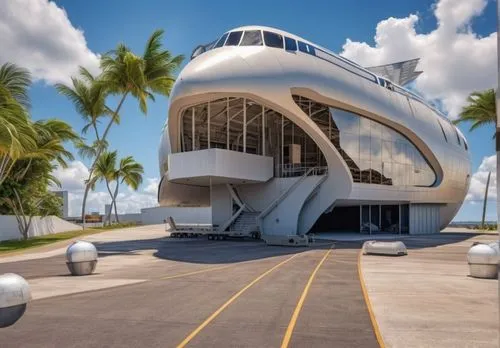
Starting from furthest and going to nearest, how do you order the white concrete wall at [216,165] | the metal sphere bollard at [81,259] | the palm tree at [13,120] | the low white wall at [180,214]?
the low white wall at [180,214] → the white concrete wall at [216,165] → the palm tree at [13,120] → the metal sphere bollard at [81,259]

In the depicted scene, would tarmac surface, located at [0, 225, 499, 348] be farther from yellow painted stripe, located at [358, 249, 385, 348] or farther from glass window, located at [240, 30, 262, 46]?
glass window, located at [240, 30, 262, 46]

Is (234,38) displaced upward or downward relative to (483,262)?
upward

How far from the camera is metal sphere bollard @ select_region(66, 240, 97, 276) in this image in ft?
50.6

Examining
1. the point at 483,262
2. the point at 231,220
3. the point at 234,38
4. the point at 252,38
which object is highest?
the point at 234,38

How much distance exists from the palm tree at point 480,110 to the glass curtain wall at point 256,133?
19002mm

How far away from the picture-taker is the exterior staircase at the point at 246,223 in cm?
3453

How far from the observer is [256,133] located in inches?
1703

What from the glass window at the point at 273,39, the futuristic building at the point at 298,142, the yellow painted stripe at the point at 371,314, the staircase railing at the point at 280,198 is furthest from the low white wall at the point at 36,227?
the yellow painted stripe at the point at 371,314

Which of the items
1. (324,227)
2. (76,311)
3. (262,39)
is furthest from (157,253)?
(324,227)

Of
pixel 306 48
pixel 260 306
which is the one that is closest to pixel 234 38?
pixel 306 48

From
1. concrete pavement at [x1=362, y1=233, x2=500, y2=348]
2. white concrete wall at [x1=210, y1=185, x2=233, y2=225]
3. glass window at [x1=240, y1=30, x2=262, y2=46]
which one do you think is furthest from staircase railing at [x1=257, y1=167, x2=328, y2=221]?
concrete pavement at [x1=362, y1=233, x2=500, y2=348]

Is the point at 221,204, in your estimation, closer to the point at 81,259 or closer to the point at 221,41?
the point at 221,41

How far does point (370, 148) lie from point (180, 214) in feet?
89.1

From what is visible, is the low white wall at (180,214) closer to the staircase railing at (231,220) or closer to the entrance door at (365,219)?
the staircase railing at (231,220)
